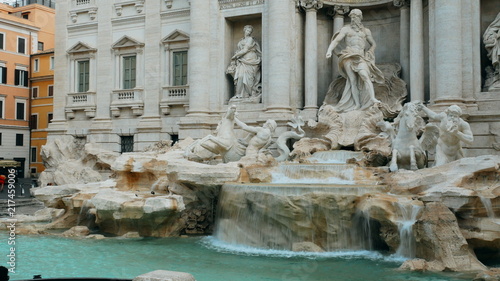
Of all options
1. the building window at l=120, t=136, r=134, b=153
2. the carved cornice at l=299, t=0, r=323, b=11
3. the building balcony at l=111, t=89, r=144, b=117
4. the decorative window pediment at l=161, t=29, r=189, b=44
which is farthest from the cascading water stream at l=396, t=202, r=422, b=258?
the building window at l=120, t=136, r=134, b=153

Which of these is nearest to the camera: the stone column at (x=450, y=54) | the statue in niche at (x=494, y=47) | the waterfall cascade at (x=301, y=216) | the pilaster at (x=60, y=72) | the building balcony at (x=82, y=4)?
the waterfall cascade at (x=301, y=216)

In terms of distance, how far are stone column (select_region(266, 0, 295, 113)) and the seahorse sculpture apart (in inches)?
39.3

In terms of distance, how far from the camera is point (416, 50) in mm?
17391

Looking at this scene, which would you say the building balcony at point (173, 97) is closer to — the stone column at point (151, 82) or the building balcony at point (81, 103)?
the stone column at point (151, 82)

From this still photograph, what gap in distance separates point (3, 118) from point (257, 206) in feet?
99.1

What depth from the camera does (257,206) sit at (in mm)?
11945

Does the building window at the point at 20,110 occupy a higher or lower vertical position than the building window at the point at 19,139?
higher

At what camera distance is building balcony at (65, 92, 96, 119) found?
79.3 ft

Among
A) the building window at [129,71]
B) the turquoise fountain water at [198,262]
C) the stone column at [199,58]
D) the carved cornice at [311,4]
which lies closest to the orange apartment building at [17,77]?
the building window at [129,71]

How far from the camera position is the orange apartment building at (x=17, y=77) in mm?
36594

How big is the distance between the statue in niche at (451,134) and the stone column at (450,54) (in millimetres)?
3478

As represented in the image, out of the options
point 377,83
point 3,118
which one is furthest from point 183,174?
Answer: point 3,118

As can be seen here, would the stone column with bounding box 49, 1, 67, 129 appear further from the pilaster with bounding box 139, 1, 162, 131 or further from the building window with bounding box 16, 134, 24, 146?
the building window with bounding box 16, 134, 24, 146

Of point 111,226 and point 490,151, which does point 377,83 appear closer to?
point 490,151
